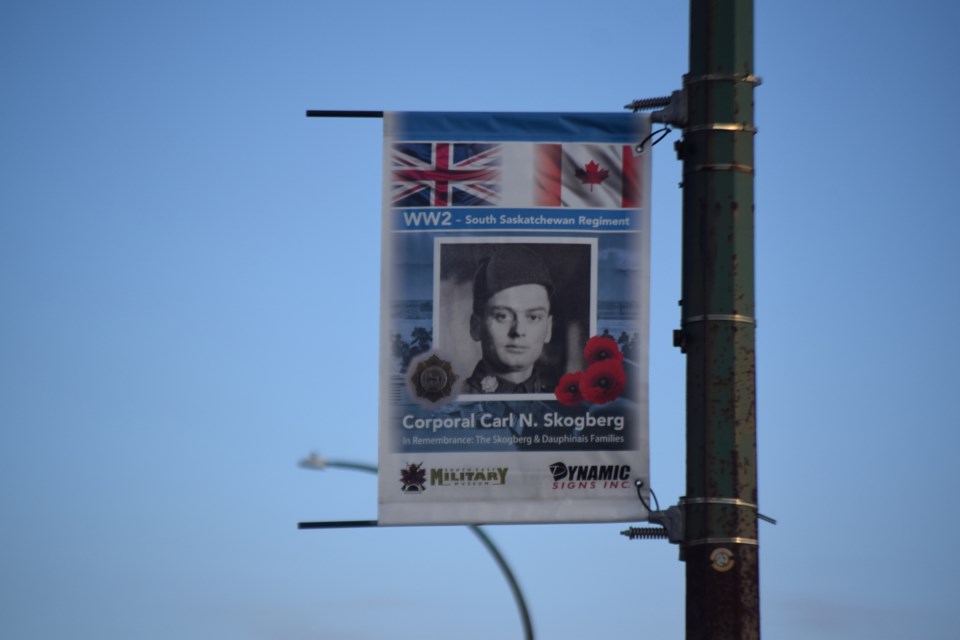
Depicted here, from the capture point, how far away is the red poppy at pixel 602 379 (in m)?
8.96

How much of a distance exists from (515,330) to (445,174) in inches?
38.6

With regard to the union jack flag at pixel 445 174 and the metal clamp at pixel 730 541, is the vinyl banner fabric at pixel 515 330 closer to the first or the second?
the union jack flag at pixel 445 174

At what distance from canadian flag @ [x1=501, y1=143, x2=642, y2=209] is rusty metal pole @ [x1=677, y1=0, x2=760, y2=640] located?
0.78 m

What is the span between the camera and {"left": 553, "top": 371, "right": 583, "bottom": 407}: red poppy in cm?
901

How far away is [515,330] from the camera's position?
909cm

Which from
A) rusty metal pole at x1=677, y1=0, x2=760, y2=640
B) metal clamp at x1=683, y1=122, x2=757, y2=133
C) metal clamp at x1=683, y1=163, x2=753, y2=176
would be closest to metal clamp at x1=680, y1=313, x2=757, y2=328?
rusty metal pole at x1=677, y1=0, x2=760, y2=640

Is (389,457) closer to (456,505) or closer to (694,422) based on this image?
(456,505)

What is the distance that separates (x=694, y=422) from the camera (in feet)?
26.6

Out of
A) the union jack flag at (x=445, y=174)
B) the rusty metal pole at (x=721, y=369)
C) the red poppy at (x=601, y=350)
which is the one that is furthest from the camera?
the union jack flag at (x=445, y=174)

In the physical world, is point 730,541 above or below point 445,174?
below

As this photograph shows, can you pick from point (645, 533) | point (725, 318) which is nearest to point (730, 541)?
point (645, 533)

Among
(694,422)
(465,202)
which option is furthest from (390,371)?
(694,422)

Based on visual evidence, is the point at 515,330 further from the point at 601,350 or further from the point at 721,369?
the point at 721,369

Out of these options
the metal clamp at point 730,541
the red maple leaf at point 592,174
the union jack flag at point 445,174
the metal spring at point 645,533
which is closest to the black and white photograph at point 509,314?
the union jack flag at point 445,174
